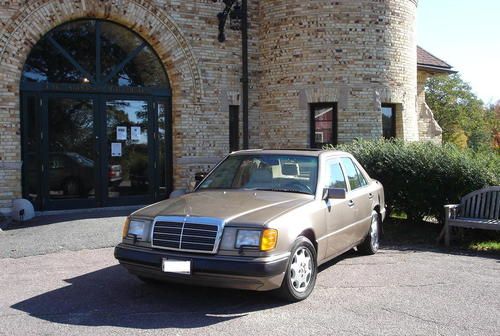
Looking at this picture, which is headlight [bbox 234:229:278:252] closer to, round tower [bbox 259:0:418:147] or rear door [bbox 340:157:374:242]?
rear door [bbox 340:157:374:242]

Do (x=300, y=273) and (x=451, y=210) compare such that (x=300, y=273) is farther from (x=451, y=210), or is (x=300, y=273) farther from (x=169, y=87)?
(x=169, y=87)

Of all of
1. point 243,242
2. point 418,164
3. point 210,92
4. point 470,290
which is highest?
point 210,92

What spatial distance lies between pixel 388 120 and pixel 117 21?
23.3ft

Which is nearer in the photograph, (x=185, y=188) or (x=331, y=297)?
(x=331, y=297)

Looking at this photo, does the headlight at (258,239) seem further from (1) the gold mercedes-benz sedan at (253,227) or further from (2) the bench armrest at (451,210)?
(2) the bench armrest at (451,210)

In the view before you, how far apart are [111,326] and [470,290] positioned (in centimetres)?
381

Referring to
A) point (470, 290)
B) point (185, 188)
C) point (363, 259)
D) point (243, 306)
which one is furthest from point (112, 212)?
point (470, 290)

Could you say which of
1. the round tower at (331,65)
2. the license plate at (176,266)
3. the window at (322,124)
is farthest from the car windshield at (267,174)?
the window at (322,124)

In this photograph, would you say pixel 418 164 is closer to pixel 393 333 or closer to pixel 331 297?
pixel 331 297

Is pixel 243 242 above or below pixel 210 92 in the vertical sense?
below

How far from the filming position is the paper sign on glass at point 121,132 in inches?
452

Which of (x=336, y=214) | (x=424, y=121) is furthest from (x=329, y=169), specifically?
(x=424, y=121)

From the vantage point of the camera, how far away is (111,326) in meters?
4.41

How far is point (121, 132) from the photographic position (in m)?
11.5
